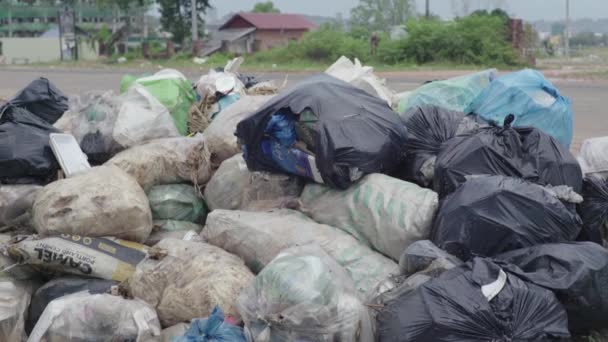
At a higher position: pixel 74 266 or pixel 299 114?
pixel 299 114

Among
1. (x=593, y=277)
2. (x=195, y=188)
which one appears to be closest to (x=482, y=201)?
(x=593, y=277)

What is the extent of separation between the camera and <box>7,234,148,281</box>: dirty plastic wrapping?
3592 mm

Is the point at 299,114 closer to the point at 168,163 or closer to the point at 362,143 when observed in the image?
the point at 362,143

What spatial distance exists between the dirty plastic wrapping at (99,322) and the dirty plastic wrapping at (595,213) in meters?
2.00

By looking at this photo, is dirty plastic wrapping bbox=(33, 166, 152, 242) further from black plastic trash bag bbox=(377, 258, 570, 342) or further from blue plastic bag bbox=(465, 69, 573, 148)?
blue plastic bag bbox=(465, 69, 573, 148)

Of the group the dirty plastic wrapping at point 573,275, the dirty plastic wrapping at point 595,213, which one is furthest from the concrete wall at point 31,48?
the dirty plastic wrapping at point 573,275

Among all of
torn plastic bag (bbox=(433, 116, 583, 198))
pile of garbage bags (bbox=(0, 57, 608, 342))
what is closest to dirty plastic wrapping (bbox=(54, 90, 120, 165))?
pile of garbage bags (bbox=(0, 57, 608, 342))

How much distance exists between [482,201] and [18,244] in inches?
82.8

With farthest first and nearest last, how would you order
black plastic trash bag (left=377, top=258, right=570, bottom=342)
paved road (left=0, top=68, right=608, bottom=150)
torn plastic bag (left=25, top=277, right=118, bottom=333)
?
1. paved road (left=0, top=68, right=608, bottom=150)
2. torn plastic bag (left=25, top=277, right=118, bottom=333)
3. black plastic trash bag (left=377, top=258, right=570, bottom=342)

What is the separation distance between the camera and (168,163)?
173 inches

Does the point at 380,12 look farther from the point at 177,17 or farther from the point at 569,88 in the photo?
the point at 569,88

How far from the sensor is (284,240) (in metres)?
3.54

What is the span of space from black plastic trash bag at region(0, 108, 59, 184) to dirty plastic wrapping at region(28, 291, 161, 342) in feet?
4.40

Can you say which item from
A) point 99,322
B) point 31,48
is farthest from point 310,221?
point 31,48
